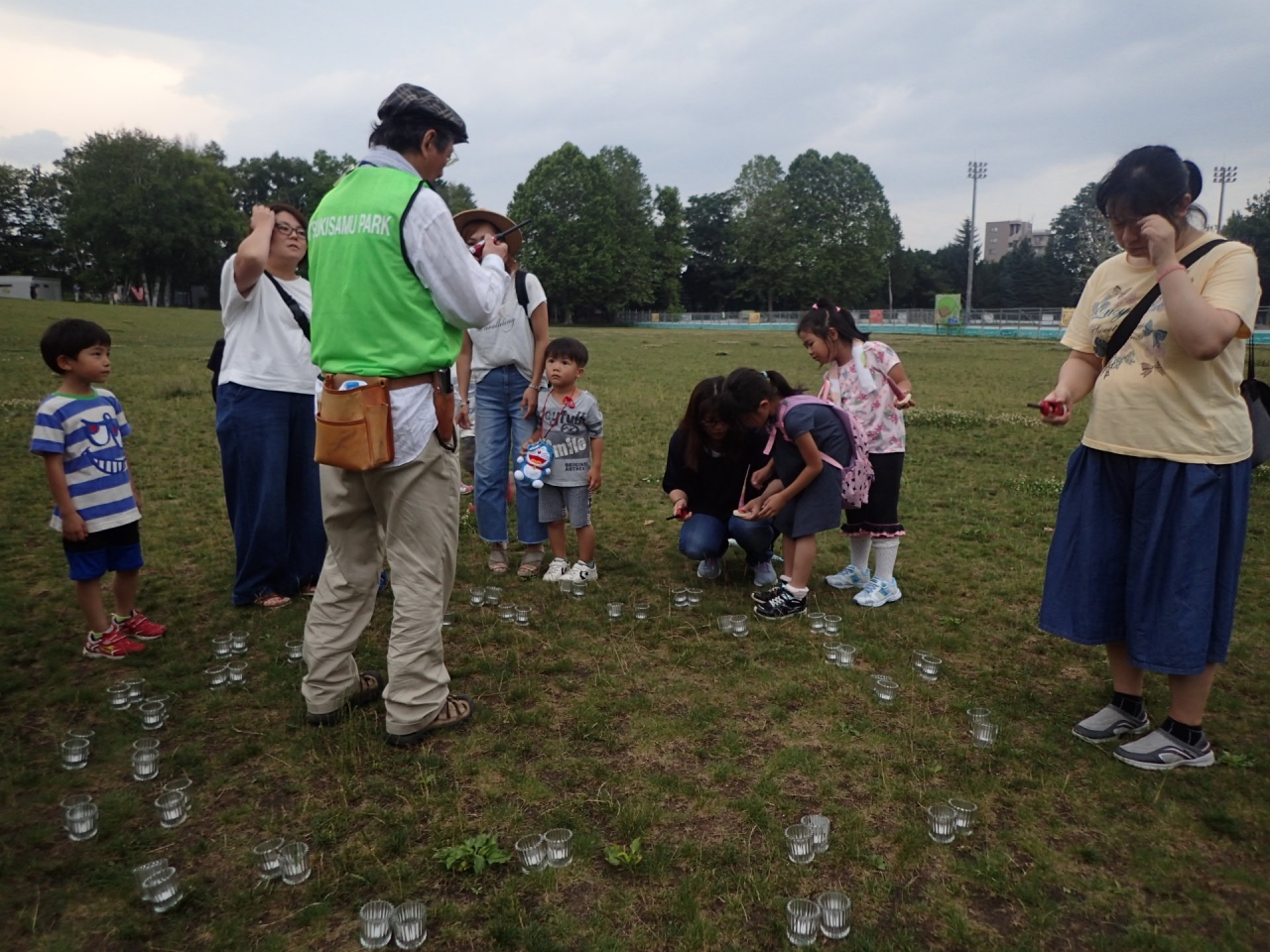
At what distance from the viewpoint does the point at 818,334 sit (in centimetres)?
576

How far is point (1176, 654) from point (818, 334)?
2953 millimetres

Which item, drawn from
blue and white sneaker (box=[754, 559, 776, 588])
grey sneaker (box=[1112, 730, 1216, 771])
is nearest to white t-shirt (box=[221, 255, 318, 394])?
blue and white sneaker (box=[754, 559, 776, 588])

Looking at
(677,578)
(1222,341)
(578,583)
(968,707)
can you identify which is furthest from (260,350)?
(1222,341)

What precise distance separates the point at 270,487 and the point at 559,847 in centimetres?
335

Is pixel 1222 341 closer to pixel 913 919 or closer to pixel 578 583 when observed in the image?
pixel 913 919

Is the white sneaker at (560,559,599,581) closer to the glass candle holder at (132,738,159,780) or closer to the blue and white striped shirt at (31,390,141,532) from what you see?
the blue and white striped shirt at (31,390,141,532)

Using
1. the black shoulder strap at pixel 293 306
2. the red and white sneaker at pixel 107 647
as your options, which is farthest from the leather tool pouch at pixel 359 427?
the red and white sneaker at pixel 107 647

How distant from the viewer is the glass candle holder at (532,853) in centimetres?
304

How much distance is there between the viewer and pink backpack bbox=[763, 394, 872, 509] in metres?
5.67

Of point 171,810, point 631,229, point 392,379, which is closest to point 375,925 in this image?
point 171,810

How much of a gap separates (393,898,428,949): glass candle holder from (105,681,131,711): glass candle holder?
2391 millimetres

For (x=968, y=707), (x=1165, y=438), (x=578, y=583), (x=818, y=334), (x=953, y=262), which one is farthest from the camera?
(x=953, y=262)

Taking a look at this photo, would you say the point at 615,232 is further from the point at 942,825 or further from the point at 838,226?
the point at 942,825

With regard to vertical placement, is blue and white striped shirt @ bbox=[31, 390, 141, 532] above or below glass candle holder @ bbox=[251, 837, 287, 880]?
above
